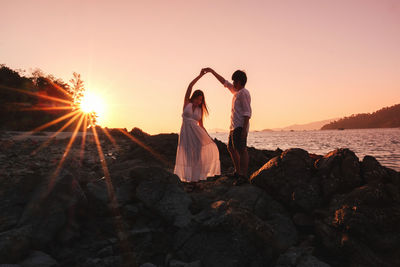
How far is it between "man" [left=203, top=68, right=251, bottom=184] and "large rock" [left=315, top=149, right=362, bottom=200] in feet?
5.99

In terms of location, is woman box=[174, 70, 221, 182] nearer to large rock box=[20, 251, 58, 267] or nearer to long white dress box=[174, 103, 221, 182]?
long white dress box=[174, 103, 221, 182]

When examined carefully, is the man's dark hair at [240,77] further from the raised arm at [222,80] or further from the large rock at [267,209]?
the large rock at [267,209]

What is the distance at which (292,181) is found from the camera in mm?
5273

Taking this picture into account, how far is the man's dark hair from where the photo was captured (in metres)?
6.39

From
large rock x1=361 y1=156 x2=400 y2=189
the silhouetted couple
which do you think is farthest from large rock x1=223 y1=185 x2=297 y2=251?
large rock x1=361 y1=156 x2=400 y2=189

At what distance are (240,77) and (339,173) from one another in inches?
126

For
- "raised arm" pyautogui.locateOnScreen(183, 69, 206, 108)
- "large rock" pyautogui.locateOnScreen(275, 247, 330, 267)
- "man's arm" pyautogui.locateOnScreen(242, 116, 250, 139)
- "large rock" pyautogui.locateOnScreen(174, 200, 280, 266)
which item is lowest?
"large rock" pyautogui.locateOnScreen(275, 247, 330, 267)

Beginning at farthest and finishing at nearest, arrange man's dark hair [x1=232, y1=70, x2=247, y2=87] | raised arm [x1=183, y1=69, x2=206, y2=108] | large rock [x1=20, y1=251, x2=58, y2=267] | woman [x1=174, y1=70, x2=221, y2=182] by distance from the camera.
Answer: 1. woman [x1=174, y1=70, x2=221, y2=182]
2. raised arm [x1=183, y1=69, x2=206, y2=108]
3. man's dark hair [x1=232, y1=70, x2=247, y2=87]
4. large rock [x1=20, y1=251, x2=58, y2=267]

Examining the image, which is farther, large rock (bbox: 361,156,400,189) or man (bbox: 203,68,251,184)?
man (bbox: 203,68,251,184)

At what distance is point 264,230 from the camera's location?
395 cm

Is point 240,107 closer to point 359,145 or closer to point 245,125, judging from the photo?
point 245,125

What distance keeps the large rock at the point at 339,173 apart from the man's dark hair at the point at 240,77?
108 inches

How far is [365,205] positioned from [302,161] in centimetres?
153

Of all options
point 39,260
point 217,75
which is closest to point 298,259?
point 39,260
